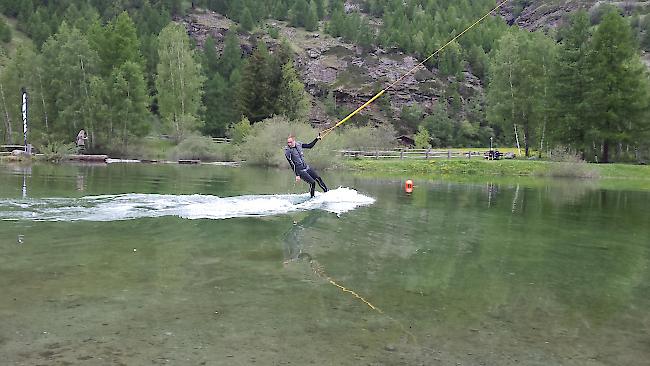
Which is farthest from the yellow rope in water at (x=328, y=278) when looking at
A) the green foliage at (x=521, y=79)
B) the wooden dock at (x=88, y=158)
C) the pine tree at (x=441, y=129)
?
the pine tree at (x=441, y=129)

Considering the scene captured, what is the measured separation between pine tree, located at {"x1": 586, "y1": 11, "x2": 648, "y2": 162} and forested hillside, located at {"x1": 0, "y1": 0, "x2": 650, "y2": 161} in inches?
4.6

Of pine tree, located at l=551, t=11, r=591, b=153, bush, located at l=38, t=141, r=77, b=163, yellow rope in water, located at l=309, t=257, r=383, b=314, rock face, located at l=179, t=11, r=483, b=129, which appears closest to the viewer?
yellow rope in water, located at l=309, t=257, r=383, b=314

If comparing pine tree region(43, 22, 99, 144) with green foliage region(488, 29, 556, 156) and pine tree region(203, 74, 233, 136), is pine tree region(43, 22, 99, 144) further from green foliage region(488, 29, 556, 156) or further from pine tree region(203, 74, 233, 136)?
green foliage region(488, 29, 556, 156)

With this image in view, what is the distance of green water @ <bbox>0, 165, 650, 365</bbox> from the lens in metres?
5.91

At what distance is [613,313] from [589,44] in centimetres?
4953

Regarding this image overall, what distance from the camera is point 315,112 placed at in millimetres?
106000

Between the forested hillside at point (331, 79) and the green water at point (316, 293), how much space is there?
39.2 metres

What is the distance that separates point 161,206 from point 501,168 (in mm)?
35592

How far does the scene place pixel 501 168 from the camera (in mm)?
47094

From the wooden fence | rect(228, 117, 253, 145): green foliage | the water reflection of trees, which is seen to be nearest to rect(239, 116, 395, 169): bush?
the wooden fence

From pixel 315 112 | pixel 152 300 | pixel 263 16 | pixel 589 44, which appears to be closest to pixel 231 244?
pixel 152 300

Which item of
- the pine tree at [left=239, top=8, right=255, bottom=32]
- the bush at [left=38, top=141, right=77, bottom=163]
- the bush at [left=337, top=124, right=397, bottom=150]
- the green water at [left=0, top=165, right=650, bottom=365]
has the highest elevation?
the pine tree at [left=239, top=8, right=255, bottom=32]

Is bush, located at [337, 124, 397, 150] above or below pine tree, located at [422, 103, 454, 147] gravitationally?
below

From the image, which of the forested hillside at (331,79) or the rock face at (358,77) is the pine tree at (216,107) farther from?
the rock face at (358,77)
